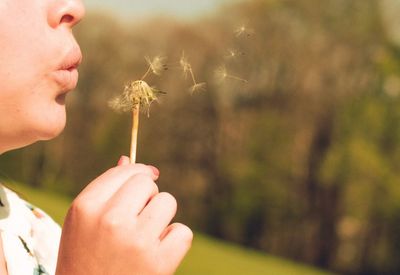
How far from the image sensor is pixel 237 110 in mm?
20062

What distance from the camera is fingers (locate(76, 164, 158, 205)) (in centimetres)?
99

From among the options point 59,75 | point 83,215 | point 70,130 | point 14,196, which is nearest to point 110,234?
point 83,215

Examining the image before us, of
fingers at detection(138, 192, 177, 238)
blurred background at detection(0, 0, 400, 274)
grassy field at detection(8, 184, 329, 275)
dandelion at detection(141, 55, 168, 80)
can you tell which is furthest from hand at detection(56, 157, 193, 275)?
blurred background at detection(0, 0, 400, 274)

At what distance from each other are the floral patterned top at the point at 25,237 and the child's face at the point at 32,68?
18 centimetres

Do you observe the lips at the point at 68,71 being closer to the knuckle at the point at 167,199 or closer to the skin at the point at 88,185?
the skin at the point at 88,185

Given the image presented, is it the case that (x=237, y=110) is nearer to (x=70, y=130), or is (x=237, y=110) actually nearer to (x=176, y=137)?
(x=176, y=137)

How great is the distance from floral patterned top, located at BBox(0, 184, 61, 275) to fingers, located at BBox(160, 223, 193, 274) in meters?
0.27

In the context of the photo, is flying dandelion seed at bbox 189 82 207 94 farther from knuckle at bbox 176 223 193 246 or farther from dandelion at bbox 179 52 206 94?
knuckle at bbox 176 223 193 246

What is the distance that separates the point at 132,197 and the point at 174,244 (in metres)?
0.10

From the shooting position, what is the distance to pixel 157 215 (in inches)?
39.6

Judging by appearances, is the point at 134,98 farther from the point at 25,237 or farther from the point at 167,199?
the point at 25,237

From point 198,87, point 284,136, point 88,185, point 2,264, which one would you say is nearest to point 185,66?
point 198,87

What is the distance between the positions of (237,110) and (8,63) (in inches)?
751

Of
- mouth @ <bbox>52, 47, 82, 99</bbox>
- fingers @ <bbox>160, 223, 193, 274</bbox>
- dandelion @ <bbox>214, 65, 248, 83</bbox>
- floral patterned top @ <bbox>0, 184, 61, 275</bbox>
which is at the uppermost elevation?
dandelion @ <bbox>214, 65, 248, 83</bbox>
